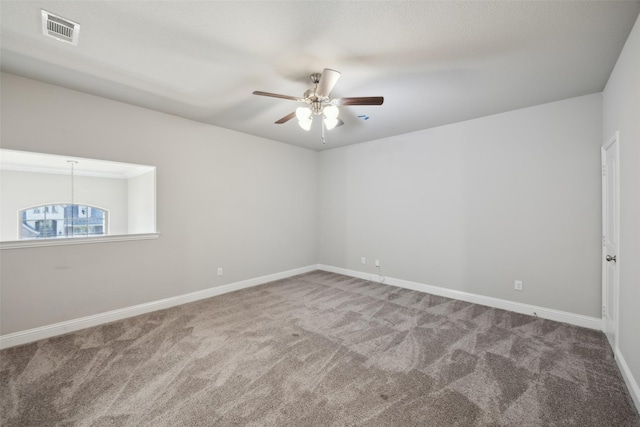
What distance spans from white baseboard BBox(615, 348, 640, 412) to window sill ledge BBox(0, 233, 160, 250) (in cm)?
481

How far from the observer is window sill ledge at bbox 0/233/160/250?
8.71 feet

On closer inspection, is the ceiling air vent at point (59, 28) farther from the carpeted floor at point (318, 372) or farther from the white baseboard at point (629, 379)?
the white baseboard at point (629, 379)

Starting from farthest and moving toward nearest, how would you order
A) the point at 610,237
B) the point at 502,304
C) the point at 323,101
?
the point at 502,304 < the point at 610,237 < the point at 323,101

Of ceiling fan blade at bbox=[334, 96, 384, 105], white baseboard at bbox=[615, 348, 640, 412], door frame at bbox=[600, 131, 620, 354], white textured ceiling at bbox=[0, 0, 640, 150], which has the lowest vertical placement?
white baseboard at bbox=[615, 348, 640, 412]

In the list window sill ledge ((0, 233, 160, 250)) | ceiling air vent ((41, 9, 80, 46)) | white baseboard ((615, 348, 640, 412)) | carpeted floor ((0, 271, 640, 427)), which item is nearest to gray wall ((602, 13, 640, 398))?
white baseboard ((615, 348, 640, 412))

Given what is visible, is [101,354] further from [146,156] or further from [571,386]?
[571,386]

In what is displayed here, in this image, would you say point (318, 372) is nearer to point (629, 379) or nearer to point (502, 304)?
point (629, 379)

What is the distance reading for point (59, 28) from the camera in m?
1.93

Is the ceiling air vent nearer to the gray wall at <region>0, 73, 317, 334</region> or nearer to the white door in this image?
the gray wall at <region>0, 73, 317, 334</region>

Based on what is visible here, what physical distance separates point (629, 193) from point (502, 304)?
2.10m

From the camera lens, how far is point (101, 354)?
251cm

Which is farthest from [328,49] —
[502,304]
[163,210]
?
[502,304]

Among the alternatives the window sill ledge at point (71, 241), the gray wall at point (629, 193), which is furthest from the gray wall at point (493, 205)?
the window sill ledge at point (71, 241)

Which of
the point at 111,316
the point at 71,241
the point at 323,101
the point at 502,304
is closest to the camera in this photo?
the point at 323,101
